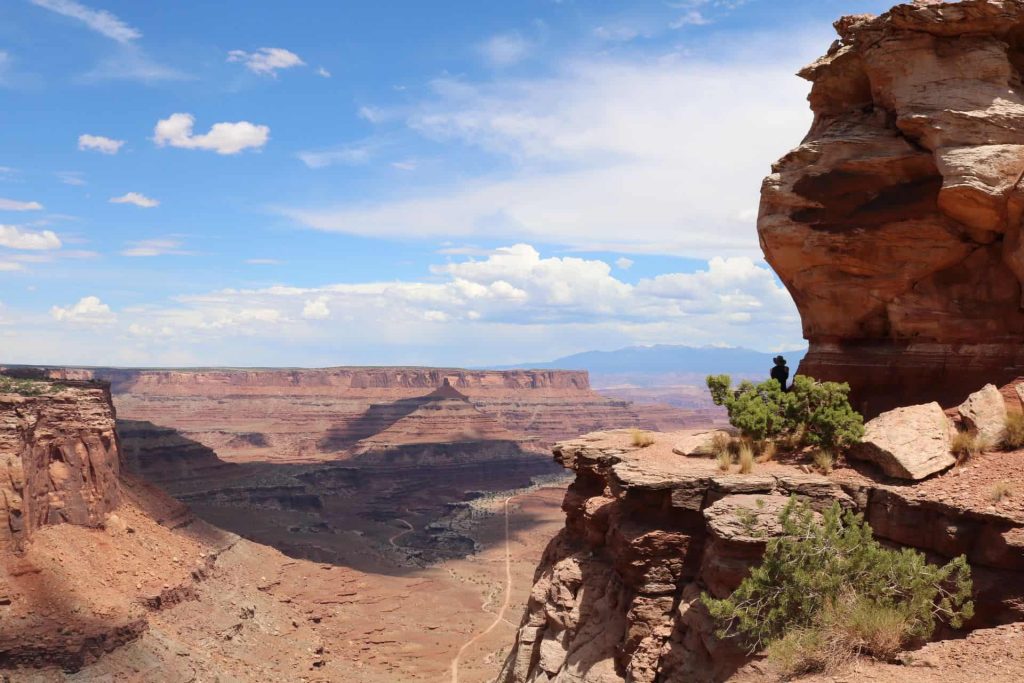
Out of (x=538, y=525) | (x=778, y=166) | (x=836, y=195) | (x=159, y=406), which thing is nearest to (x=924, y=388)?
(x=836, y=195)

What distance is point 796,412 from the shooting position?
16453mm

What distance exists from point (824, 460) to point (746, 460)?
136 centimetres

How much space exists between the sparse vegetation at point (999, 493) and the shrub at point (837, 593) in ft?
4.04

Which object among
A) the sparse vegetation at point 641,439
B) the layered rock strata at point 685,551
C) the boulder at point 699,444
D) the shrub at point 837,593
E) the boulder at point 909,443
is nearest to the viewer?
the shrub at point 837,593

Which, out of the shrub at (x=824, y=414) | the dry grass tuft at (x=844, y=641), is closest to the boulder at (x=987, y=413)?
the shrub at (x=824, y=414)

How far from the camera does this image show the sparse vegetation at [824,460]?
14.8 meters

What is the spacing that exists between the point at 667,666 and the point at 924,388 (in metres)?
8.56

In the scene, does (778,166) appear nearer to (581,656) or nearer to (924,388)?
(924,388)

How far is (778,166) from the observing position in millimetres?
19000

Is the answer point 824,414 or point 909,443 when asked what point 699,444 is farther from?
point 909,443

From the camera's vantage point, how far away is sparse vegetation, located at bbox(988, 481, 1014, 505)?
12375mm

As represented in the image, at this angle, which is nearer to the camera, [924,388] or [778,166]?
[924,388]

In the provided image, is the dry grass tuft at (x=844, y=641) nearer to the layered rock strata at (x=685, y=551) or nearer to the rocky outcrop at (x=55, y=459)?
the layered rock strata at (x=685, y=551)

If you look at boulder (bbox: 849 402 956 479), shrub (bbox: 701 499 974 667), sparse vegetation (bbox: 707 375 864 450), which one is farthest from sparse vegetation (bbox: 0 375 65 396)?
boulder (bbox: 849 402 956 479)
